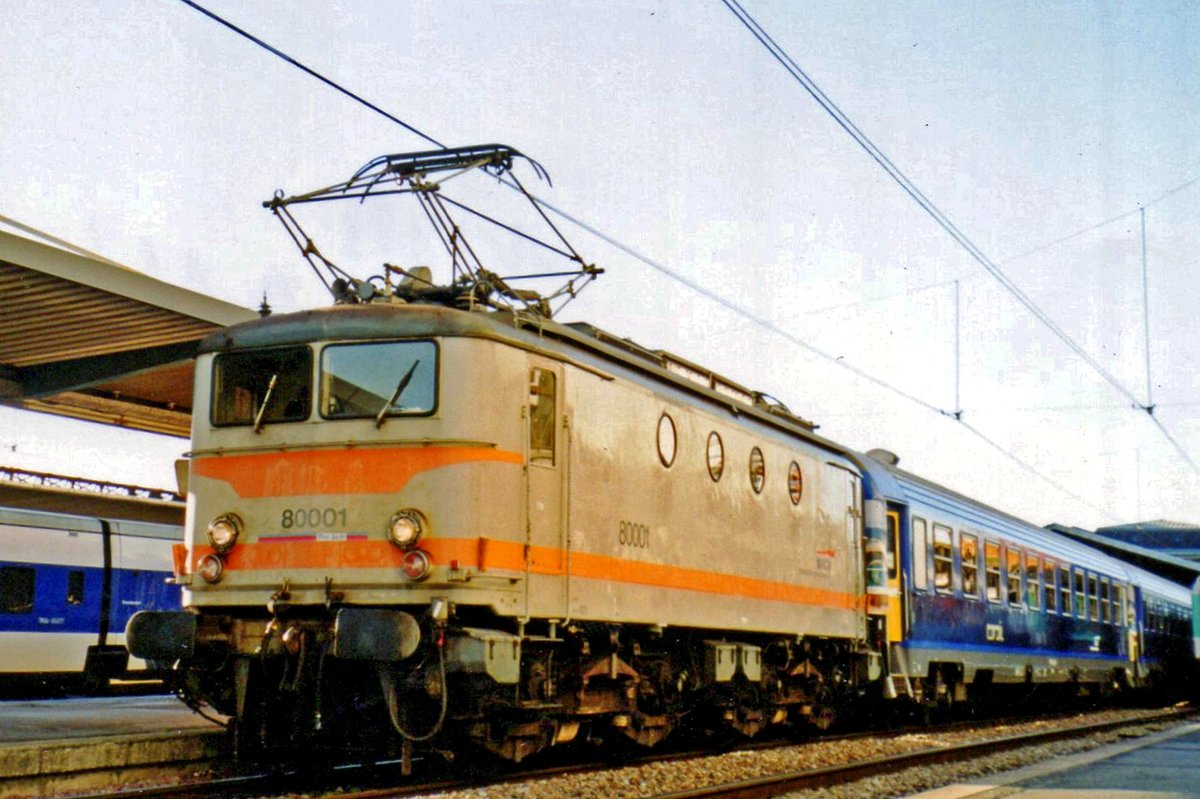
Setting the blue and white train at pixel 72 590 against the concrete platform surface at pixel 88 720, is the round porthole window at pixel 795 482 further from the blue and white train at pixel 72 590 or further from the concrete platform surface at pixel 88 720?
the blue and white train at pixel 72 590

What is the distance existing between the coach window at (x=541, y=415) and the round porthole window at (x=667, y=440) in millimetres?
1784

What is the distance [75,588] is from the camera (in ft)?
72.4

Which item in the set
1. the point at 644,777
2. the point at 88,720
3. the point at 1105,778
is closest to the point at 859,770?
the point at 1105,778

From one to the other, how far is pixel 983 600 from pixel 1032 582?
3022mm

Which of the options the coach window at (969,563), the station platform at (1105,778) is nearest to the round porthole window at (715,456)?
the station platform at (1105,778)

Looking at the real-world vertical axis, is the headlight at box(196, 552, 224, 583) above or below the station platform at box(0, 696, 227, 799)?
above

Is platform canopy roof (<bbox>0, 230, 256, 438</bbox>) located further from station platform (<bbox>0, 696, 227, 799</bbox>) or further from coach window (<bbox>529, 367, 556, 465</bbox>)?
coach window (<bbox>529, 367, 556, 465</bbox>)

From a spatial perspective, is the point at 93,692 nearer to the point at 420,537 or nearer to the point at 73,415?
the point at 73,415

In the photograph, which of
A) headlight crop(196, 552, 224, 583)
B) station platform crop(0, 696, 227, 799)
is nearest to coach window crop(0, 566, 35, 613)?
station platform crop(0, 696, 227, 799)

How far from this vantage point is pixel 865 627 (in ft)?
54.0

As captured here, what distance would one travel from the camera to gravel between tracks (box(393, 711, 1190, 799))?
32.0 ft

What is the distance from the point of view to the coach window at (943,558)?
61.9ft

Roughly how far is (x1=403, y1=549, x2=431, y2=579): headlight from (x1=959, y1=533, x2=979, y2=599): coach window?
40.7 feet

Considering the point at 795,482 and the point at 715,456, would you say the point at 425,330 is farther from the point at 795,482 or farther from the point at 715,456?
the point at 795,482
